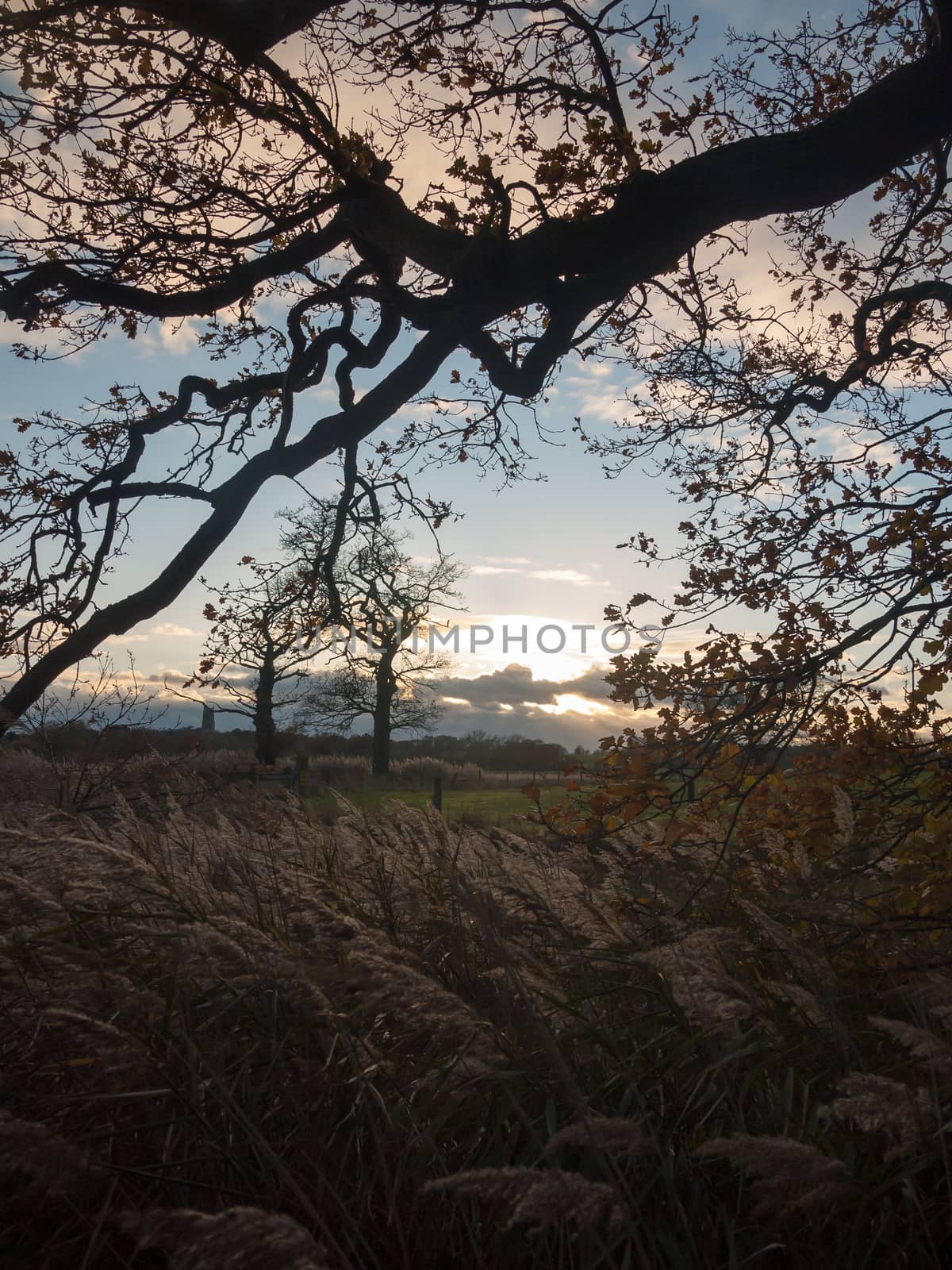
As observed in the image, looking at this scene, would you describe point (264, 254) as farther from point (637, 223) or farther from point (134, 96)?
point (637, 223)

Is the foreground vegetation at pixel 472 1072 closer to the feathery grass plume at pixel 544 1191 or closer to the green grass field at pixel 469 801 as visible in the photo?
the feathery grass plume at pixel 544 1191

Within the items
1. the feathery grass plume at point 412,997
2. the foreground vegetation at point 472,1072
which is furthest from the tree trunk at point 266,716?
the feathery grass plume at point 412,997

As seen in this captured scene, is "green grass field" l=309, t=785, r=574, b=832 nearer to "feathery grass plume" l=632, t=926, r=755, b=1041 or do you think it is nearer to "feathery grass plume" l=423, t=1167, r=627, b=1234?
"feathery grass plume" l=632, t=926, r=755, b=1041

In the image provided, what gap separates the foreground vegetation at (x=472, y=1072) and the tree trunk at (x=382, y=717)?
28.2 metres

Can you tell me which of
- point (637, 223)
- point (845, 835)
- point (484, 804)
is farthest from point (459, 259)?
point (484, 804)

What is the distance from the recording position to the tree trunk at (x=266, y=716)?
29.0m

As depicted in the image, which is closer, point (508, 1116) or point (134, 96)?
point (508, 1116)

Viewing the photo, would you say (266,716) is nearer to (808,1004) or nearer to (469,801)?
(469,801)

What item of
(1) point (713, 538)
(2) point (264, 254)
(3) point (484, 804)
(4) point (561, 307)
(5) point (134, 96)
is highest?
(5) point (134, 96)

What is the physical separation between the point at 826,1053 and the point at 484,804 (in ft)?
59.4

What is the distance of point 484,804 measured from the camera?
20.4m

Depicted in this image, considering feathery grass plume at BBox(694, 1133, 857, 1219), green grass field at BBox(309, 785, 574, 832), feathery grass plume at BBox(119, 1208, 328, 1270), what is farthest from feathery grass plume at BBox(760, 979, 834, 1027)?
green grass field at BBox(309, 785, 574, 832)

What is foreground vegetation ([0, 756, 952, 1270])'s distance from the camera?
1.57 metres

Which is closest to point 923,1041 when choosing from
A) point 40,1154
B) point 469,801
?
point 40,1154
